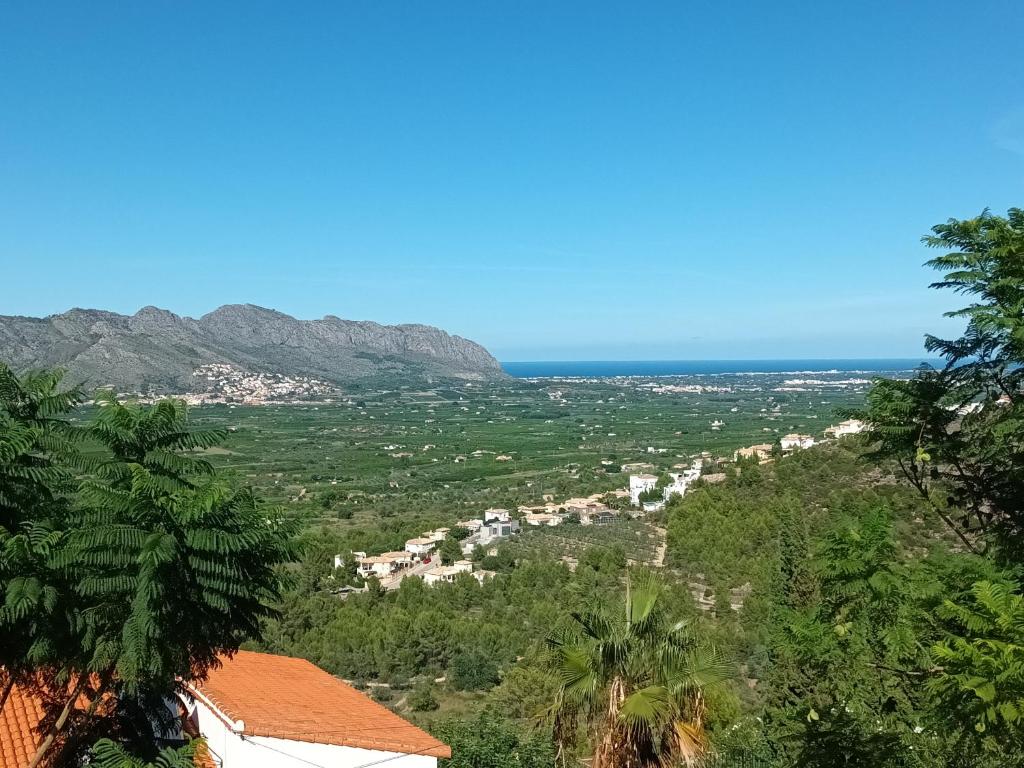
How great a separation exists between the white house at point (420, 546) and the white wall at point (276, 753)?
30.4m

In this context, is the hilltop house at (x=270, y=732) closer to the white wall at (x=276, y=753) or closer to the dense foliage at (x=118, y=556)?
the white wall at (x=276, y=753)

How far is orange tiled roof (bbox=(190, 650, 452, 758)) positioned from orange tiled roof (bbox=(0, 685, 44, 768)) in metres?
1.57

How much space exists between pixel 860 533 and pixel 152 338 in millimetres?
151988

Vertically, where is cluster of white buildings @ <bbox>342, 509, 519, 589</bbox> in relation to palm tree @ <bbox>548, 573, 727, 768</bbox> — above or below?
below

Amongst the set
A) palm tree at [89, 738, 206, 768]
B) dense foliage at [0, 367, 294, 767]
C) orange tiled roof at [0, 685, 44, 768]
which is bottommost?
orange tiled roof at [0, 685, 44, 768]

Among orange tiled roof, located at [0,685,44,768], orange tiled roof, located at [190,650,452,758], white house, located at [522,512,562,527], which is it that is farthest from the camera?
white house, located at [522,512,562,527]

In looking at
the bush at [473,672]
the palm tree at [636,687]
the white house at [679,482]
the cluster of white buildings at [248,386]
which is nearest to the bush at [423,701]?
the bush at [473,672]

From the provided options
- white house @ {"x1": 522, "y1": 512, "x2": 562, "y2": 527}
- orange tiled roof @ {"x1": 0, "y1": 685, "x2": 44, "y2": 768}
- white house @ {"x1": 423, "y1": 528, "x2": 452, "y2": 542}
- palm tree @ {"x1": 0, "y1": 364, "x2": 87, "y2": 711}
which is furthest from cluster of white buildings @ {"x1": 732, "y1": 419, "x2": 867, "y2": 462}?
palm tree @ {"x1": 0, "y1": 364, "x2": 87, "y2": 711}

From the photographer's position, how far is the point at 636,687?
17.4 feet

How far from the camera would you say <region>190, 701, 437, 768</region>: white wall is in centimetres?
808

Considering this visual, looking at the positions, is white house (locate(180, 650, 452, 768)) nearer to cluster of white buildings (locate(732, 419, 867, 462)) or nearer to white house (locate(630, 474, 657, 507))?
cluster of white buildings (locate(732, 419, 867, 462))

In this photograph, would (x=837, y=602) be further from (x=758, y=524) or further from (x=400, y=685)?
(x=758, y=524)

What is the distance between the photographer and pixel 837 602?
7.13 meters

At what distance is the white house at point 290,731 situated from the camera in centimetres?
810
